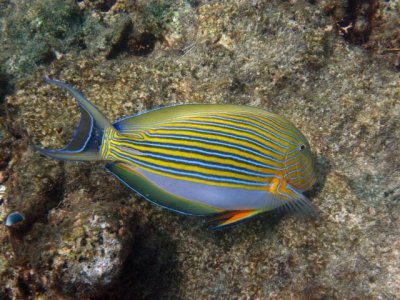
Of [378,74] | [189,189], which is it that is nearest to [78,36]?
[189,189]

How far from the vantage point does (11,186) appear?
11.7 ft

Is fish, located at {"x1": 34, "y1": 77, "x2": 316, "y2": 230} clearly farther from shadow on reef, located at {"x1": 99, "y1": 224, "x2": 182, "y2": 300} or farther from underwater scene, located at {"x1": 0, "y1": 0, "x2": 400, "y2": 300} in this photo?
shadow on reef, located at {"x1": 99, "y1": 224, "x2": 182, "y2": 300}

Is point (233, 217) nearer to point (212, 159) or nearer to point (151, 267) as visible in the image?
point (212, 159)

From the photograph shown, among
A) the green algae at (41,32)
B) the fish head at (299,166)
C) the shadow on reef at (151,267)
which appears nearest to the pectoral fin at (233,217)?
the fish head at (299,166)

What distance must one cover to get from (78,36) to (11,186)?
105 inches

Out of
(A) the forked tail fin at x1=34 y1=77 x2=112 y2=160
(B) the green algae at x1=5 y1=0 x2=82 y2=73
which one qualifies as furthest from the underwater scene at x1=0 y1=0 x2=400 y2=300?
(B) the green algae at x1=5 y1=0 x2=82 y2=73

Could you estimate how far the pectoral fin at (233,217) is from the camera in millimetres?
2672

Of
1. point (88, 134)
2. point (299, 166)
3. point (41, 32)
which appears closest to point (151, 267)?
point (88, 134)

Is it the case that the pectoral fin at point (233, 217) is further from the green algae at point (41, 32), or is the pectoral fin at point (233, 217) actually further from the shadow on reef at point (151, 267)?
the green algae at point (41, 32)

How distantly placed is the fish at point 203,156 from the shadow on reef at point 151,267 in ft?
2.90

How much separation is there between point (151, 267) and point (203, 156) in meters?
1.48

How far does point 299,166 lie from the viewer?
Answer: 9.09 ft

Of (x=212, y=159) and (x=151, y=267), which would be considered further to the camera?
(x=151, y=267)

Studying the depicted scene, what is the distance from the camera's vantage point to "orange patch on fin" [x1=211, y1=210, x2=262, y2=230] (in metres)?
2.67
